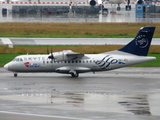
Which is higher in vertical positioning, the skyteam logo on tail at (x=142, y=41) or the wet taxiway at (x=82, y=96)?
the skyteam logo on tail at (x=142, y=41)

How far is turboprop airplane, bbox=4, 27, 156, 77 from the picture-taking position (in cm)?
3341

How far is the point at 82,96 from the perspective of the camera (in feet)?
82.2

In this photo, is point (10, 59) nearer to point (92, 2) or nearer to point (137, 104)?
point (137, 104)

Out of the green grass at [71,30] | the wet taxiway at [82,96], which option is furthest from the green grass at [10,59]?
the green grass at [71,30]

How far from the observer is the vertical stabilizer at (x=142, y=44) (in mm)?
33812

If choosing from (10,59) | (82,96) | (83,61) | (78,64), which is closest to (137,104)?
(82,96)

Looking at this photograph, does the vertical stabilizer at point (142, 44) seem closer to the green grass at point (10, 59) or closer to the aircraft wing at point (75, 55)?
the aircraft wing at point (75, 55)

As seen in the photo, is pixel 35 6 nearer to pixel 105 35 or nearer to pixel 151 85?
pixel 105 35

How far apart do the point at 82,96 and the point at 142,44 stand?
10891 mm

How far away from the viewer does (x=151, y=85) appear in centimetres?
2941

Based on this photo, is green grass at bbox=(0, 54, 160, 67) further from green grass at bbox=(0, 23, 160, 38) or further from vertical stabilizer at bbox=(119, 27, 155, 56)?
green grass at bbox=(0, 23, 160, 38)

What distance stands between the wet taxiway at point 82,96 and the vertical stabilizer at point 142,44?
83.1 inches

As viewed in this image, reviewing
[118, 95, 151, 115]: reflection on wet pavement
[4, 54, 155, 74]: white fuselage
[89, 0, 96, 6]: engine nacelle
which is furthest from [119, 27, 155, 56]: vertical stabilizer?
[89, 0, 96, 6]: engine nacelle

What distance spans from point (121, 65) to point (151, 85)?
15.2ft
